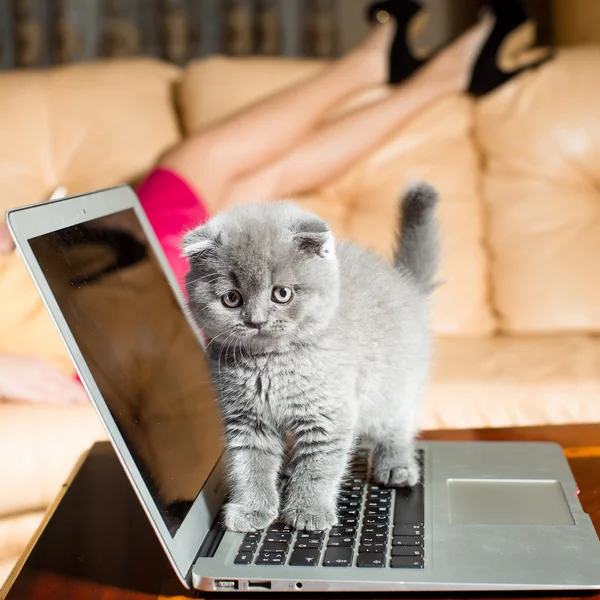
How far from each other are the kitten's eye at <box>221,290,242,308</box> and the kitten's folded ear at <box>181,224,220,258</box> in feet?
0.16

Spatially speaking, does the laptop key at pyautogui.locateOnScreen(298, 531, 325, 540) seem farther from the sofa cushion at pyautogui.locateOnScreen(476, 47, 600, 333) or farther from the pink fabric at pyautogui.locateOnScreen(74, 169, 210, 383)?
the sofa cushion at pyautogui.locateOnScreen(476, 47, 600, 333)

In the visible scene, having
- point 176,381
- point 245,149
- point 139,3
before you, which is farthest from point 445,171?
point 139,3

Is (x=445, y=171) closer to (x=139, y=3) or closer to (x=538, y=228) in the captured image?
(x=538, y=228)

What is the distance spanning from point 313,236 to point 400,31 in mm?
1651

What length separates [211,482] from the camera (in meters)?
0.83

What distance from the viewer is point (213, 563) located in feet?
2.16

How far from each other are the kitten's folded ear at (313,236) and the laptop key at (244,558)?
300 millimetres

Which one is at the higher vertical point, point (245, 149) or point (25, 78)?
point (25, 78)

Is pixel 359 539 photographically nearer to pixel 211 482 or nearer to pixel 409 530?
pixel 409 530

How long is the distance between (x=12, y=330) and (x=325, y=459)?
1.11 metres

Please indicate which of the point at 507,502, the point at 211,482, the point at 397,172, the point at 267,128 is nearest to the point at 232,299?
the point at 211,482

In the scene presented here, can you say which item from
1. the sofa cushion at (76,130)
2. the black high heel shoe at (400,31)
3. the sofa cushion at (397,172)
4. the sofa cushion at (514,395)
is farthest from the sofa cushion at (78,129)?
the sofa cushion at (514,395)

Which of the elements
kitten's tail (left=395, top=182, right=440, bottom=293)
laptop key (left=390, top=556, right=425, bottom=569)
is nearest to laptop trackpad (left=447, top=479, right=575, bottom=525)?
laptop key (left=390, top=556, right=425, bottom=569)

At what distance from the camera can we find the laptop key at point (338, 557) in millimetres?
652
